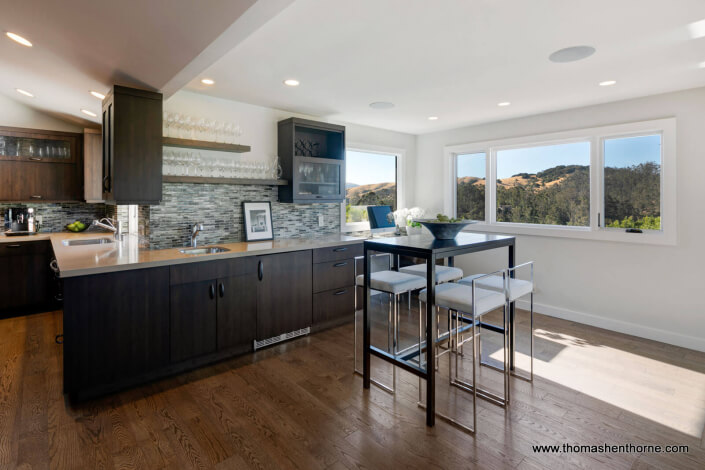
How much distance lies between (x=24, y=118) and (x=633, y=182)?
23.5 ft

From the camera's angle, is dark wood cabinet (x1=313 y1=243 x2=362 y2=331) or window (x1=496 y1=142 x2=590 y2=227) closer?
dark wood cabinet (x1=313 y1=243 x2=362 y2=331)

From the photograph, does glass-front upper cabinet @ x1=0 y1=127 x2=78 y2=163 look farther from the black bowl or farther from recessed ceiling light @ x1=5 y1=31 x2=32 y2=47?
the black bowl

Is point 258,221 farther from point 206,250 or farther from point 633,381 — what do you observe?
point 633,381

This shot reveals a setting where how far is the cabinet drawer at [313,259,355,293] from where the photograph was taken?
3742 mm

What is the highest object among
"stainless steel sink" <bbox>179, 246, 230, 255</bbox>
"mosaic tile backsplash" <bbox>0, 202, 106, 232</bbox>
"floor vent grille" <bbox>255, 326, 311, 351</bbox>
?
"mosaic tile backsplash" <bbox>0, 202, 106, 232</bbox>

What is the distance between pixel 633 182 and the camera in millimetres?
3818

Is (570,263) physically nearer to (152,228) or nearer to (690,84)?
(690,84)

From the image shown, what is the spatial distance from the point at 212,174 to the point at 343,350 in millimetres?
2047

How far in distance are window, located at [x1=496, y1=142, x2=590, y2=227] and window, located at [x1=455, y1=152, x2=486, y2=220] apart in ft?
0.77

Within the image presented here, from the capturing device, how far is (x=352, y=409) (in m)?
2.40

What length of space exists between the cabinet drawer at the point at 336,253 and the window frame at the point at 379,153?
791 millimetres

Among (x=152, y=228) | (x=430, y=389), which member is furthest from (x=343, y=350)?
(x=152, y=228)
